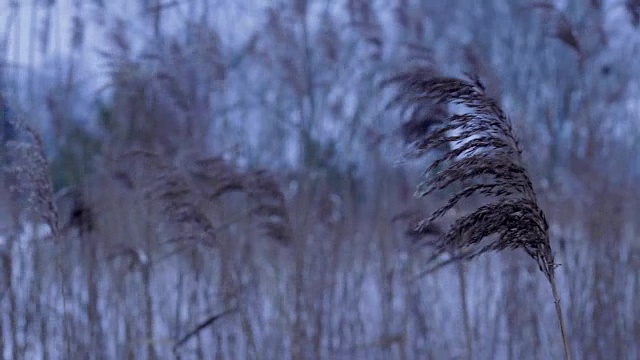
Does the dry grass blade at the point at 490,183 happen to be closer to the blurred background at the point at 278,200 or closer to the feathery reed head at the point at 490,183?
the feathery reed head at the point at 490,183

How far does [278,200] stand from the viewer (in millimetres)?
3312

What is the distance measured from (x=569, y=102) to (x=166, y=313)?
3874mm

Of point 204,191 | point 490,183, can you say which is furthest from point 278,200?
point 490,183

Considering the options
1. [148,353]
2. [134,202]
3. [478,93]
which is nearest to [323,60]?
[134,202]

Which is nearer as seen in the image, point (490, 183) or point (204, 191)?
point (490, 183)

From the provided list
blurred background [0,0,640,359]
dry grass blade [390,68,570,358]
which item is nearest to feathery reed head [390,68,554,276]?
dry grass blade [390,68,570,358]

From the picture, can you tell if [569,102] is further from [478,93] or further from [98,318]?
[478,93]

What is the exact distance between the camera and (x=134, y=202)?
14.4ft

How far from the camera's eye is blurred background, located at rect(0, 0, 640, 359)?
3.76m

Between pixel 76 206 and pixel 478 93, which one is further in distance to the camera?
pixel 76 206

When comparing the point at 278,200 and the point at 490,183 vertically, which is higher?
the point at 278,200

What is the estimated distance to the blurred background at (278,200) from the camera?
A: 3756mm

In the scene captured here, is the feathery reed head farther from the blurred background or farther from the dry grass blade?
the blurred background

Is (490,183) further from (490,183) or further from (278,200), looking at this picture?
(278,200)
